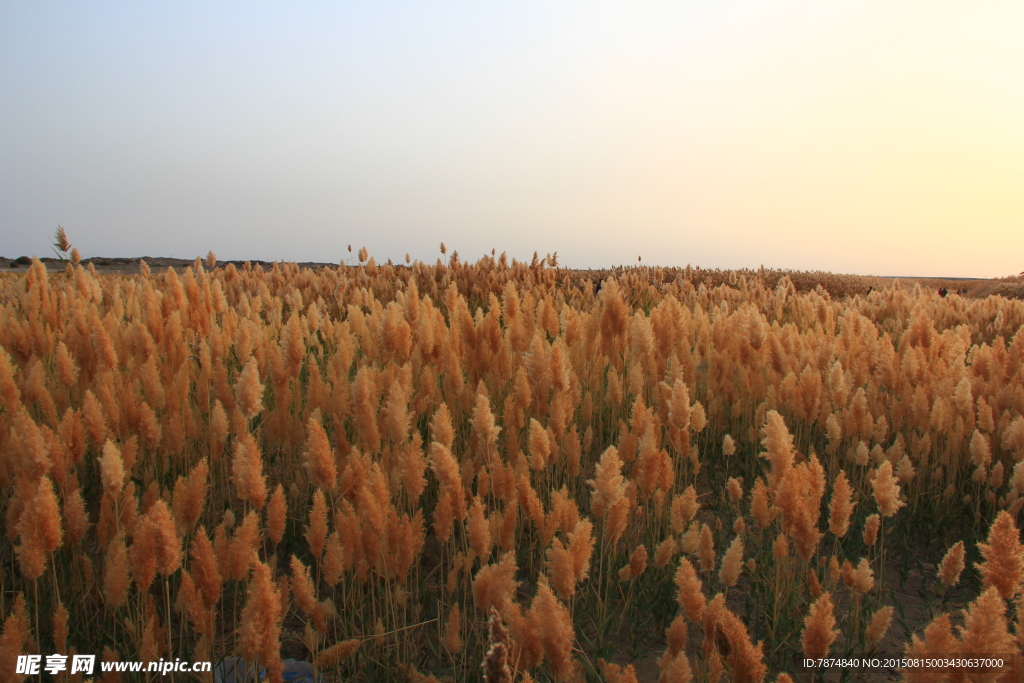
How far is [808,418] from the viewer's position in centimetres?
252

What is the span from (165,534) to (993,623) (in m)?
1.48

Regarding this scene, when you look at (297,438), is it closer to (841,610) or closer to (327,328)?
(327,328)

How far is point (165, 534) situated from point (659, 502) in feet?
4.46

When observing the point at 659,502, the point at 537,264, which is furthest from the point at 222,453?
the point at 537,264

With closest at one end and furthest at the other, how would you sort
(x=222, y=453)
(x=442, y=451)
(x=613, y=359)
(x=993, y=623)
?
(x=993, y=623) → (x=442, y=451) → (x=222, y=453) → (x=613, y=359)

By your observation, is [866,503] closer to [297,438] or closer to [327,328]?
[297,438]

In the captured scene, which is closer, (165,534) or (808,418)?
(165,534)

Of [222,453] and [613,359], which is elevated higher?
[613,359]

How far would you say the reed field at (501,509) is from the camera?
1283 mm

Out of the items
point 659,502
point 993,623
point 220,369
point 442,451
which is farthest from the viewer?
point 220,369

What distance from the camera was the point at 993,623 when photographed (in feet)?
3.36

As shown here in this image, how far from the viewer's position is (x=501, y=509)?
2275 mm

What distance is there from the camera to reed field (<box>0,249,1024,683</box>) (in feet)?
4.21

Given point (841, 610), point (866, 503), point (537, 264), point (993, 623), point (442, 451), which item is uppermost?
point (537, 264)
